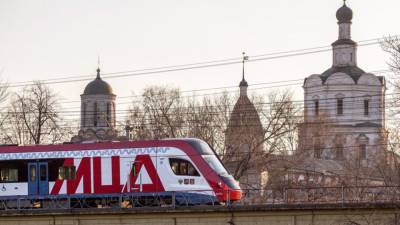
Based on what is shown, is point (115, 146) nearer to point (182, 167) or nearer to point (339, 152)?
point (182, 167)

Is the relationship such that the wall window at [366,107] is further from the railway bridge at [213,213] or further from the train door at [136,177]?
the train door at [136,177]

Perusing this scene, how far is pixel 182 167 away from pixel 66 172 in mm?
5465

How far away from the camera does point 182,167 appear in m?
48.5

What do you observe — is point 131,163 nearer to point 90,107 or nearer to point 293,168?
point 293,168

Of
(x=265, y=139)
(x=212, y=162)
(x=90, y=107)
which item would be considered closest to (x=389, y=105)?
(x=212, y=162)

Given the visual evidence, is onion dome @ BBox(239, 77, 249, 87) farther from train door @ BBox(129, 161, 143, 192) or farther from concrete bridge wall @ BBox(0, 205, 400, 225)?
concrete bridge wall @ BBox(0, 205, 400, 225)

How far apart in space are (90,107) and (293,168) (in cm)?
5810

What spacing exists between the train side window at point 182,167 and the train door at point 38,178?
5.85m

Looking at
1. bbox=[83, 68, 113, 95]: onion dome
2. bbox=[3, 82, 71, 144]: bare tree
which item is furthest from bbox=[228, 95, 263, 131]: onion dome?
bbox=[83, 68, 113, 95]: onion dome

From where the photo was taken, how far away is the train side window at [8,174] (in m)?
51.3

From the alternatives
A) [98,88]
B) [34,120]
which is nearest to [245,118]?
[34,120]

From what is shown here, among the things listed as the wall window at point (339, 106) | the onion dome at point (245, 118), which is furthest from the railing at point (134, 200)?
the wall window at point (339, 106)

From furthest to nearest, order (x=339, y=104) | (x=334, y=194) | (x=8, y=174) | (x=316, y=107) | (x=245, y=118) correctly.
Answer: (x=339, y=104), (x=316, y=107), (x=245, y=118), (x=334, y=194), (x=8, y=174)

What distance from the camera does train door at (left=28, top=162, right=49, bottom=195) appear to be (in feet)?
166
